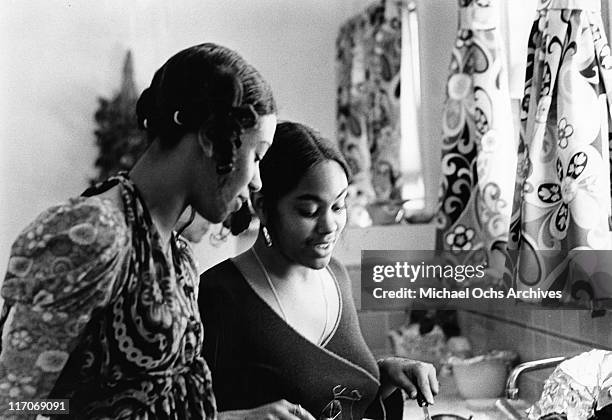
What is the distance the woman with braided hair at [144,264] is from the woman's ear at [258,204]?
A: 0.03 metres

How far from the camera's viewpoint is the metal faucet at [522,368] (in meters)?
1.11

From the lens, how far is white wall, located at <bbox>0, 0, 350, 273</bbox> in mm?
1019

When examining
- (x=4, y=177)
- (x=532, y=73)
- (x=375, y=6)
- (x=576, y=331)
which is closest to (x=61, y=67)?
(x=4, y=177)

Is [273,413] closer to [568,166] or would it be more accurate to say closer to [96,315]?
[96,315]

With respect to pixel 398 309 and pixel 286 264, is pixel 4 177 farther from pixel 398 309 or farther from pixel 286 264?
pixel 398 309

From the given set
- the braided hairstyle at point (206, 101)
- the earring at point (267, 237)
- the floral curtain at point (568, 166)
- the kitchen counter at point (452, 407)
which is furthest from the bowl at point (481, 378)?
the braided hairstyle at point (206, 101)

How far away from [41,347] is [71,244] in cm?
12

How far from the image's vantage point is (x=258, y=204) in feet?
3.31

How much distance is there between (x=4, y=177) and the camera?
104 centimetres

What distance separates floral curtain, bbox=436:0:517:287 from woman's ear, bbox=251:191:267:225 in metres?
0.28

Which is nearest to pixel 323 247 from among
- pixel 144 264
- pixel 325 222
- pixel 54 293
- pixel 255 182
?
pixel 325 222

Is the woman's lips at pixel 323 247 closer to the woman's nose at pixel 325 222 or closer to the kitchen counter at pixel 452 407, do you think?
the woman's nose at pixel 325 222

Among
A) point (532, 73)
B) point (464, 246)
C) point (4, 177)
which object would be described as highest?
point (532, 73)

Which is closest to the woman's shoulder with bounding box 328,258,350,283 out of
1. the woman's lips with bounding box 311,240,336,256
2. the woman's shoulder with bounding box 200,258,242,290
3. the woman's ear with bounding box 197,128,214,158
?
the woman's lips with bounding box 311,240,336,256
